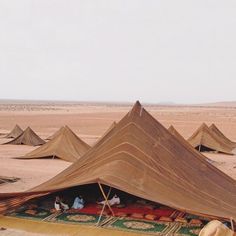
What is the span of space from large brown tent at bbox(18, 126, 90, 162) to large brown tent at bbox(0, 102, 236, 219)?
7.23 m

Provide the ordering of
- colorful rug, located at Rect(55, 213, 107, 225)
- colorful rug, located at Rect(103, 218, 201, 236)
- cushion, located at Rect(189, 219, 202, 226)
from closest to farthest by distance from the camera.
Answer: colorful rug, located at Rect(103, 218, 201, 236) → cushion, located at Rect(189, 219, 202, 226) → colorful rug, located at Rect(55, 213, 107, 225)

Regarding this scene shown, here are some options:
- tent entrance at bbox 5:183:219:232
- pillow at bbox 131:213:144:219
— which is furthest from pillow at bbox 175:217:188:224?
pillow at bbox 131:213:144:219

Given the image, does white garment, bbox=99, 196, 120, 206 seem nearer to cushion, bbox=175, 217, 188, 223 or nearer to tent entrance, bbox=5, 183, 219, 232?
tent entrance, bbox=5, 183, 219, 232

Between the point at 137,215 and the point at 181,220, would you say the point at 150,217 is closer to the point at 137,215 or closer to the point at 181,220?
the point at 137,215

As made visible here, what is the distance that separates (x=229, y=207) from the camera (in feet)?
28.2

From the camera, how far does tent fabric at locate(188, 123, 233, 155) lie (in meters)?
20.7

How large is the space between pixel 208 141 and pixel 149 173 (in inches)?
497

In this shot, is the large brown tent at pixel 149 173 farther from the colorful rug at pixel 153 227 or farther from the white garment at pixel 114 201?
the white garment at pixel 114 201

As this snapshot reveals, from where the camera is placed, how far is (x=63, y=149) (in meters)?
17.6

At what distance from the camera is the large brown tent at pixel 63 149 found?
1731cm

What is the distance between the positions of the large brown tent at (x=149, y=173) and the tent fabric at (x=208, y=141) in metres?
10.4

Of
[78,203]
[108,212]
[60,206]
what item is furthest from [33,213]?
[108,212]

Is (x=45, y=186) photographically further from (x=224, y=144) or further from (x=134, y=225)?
(x=224, y=144)

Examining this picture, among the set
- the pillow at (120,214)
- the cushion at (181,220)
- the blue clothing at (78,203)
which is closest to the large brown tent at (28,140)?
the blue clothing at (78,203)
